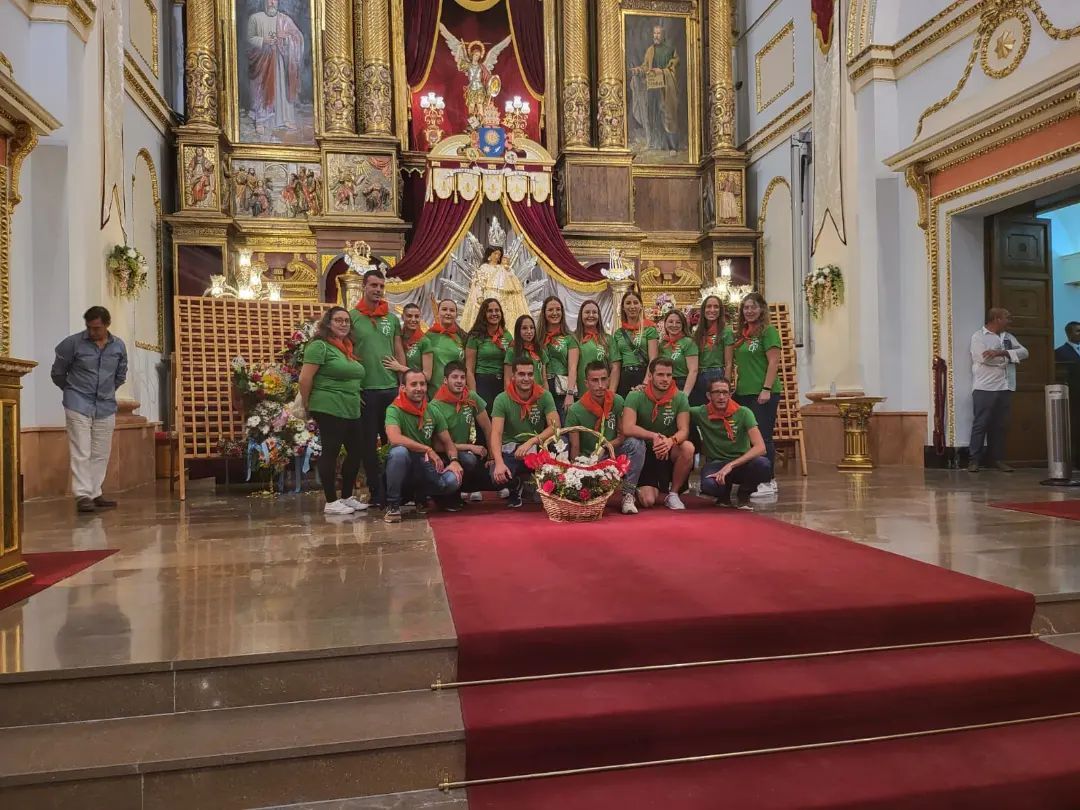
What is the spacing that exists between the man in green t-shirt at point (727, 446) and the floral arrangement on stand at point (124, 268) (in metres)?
5.86

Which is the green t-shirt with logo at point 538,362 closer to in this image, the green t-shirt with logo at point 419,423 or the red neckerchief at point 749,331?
the green t-shirt with logo at point 419,423

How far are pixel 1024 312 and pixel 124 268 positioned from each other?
30.9 ft

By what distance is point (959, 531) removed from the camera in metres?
4.35

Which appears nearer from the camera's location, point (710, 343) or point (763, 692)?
point (763, 692)

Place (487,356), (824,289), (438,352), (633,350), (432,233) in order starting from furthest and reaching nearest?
1. (432,233)
2. (824,289)
3. (633,350)
4. (487,356)
5. (438,352)

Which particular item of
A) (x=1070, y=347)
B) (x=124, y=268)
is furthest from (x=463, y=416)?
(x=1070, y=347)

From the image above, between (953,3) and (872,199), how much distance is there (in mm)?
2060

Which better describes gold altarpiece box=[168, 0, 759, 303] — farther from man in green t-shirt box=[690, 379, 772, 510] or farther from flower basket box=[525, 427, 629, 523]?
flower basket box=[525, 427, 629, 523]

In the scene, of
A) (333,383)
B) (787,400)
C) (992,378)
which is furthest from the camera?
(787,400)

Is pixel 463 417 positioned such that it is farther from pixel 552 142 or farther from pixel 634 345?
pixel 552 142

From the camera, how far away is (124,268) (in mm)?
7805

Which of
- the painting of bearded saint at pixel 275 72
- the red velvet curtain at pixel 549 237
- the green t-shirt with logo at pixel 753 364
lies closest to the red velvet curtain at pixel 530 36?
the red velvet curtain at pixel 549 237

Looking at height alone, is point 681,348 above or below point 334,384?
above

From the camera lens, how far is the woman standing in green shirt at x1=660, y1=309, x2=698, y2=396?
613 centimetres
